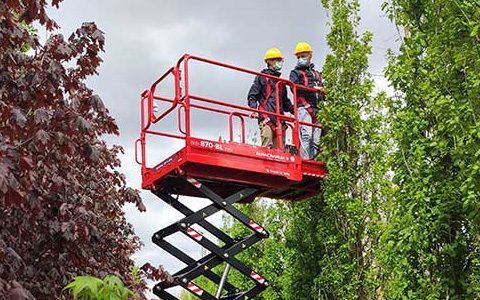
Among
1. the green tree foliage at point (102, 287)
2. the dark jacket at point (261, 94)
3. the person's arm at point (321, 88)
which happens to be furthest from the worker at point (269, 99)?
the green tree foliage at point (102, 287)

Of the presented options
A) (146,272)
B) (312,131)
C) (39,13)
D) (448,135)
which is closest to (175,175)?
(146,272)

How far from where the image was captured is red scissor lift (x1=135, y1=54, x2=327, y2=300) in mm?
11414

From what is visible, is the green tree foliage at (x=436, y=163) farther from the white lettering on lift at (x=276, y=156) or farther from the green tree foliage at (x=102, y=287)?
the green tree foliage at (x=102, y=287)

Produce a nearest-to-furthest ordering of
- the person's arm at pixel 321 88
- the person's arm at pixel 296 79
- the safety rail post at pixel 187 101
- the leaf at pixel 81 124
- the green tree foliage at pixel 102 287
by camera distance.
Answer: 1. the green tree foliage at pixel 102 287
2. the leaf at pixel 81 124
3. the safety rail post at pixel 187 101
4. the person's arm at pixel 296 79
5. the person's arm at pixel 321 88

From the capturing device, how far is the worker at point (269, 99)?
12.6 metres

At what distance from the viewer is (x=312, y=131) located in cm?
1384

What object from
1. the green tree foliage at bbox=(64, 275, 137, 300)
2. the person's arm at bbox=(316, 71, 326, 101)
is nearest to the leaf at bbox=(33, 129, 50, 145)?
the green tree foliage at bbox=(64, 275, 137, 300)

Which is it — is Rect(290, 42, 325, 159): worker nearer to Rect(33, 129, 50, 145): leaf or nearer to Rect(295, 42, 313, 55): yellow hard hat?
Rect(295, 42, 313, 55): yellow hard hat

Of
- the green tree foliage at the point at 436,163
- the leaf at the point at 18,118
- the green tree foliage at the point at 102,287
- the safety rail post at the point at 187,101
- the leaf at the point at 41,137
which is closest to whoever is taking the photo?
the green tree foliage at the point at 102,287

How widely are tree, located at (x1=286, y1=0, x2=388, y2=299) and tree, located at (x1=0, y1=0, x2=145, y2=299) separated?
4.93m

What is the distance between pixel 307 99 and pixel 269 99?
133 cm

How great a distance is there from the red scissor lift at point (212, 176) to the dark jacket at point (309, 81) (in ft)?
3.05

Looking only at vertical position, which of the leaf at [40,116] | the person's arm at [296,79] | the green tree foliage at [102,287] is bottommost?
the green tree foliage at [102,287]

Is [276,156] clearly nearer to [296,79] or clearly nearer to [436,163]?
[296,79]
